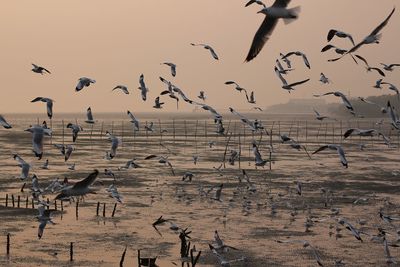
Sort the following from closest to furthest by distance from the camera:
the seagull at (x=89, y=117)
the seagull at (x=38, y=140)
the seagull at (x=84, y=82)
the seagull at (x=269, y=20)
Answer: the seagull at (x=269, y=20)
the seagull at (x=38, y=140)
the seagull at (x=84, y=82)
the seagull at (x=89, y=117)

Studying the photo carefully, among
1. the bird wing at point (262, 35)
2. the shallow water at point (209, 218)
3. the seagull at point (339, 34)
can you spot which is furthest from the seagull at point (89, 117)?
the bird wing at point (262, 35)

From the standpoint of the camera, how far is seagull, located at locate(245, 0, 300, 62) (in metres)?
9.54

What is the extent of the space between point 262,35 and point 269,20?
0.87 ft

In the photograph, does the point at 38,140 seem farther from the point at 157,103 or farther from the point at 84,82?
the point at 157,103

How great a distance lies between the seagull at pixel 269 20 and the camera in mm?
9539

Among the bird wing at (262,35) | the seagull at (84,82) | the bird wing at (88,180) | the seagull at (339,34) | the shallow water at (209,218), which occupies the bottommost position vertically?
the shallow water at (209,218)

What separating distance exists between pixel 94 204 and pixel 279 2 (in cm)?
2985

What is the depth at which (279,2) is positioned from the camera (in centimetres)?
954

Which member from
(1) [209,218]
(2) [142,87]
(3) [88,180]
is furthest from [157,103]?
(3) [88,180]

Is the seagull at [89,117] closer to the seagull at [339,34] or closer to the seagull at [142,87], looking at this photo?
the seagull at [142,87]

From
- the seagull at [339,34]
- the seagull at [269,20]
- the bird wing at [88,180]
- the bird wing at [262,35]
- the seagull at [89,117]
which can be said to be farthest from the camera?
the seagull at [89,117]

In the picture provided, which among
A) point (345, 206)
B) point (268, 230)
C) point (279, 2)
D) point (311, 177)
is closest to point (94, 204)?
point (268, 230)

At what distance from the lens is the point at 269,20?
Result: 33.1ft

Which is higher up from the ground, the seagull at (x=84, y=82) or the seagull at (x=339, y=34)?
the seagull at (x=339, y=34)
